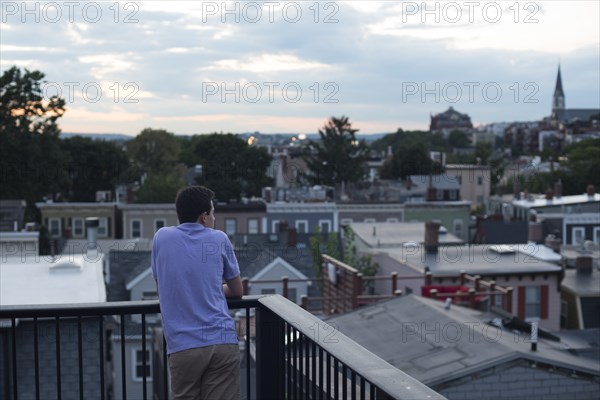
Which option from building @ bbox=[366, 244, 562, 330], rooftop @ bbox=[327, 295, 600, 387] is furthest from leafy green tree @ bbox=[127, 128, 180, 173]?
rooftop @ bbox=[327, 295, 600, 387]

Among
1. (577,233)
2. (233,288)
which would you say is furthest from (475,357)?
(577,233)

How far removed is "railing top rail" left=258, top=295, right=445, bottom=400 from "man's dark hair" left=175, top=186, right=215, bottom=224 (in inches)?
25.4

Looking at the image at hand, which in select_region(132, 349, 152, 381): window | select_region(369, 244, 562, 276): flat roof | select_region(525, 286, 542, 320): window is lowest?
select_region(132, 349, 152, 381): window

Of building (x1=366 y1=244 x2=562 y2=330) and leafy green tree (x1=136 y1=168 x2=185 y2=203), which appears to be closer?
building (x1=366 y1=244 x2=562 y2=330)

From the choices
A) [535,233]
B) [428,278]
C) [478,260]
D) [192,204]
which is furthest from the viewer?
[535,233]

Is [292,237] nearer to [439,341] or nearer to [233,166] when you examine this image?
[439,341]

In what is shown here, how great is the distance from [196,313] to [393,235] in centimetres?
4012

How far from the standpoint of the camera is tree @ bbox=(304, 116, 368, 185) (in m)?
86.3

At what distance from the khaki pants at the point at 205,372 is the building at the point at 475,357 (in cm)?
984

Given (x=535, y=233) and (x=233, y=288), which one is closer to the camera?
(x=233, y=288)

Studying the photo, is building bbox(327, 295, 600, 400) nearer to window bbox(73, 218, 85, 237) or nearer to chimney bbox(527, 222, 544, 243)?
chimney bbox(527, 222, 544, 243)

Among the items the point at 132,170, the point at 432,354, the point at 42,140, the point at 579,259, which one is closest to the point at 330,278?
the point at 579,259

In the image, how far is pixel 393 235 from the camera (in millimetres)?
44844

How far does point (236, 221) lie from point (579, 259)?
25.8m
